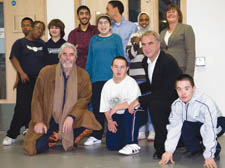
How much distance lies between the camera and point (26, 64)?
3387mm

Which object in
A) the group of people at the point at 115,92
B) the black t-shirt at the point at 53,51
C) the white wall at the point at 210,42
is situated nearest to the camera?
the group of people at the point at 115,92

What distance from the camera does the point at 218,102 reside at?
4.21m

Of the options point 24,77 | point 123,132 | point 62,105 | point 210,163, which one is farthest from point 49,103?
point 210,163

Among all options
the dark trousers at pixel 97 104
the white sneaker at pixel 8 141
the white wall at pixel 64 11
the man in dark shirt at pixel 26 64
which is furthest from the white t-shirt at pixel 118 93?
the white wall at pixel 64 11

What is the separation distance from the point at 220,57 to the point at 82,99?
223 centimetres

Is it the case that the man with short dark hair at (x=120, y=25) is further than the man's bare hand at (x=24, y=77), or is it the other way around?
the man with short dark hair at (x=120, y=25)

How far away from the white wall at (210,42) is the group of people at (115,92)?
1.02 m

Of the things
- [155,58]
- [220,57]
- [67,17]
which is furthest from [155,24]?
[155,58]

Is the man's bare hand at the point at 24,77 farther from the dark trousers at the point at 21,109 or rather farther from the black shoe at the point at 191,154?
the black shoe at the point at 191,154

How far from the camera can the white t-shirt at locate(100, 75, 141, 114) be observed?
276cm

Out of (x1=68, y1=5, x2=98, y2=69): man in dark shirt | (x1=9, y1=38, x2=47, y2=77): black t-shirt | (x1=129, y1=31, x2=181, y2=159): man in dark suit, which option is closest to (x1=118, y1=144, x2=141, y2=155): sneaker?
(x1=129, y1=31, x2=181, y2=159): man in dark suit

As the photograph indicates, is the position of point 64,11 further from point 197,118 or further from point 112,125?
point 197,118

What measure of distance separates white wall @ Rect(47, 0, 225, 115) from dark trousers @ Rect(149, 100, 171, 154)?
1878mm

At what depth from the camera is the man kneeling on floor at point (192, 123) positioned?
2246mm
